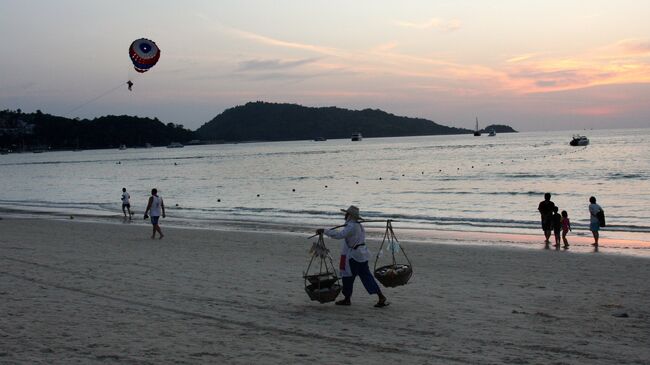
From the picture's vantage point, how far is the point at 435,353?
726 centimetres

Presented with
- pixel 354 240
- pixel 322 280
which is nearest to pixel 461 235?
pixel 322 280

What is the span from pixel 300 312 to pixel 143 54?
20277 millimetres

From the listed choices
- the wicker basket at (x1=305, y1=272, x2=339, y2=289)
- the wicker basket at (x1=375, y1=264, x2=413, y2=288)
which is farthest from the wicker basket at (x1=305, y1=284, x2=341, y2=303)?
the wicker basket at (x1=375, y1=264, x2=413, y2=288)

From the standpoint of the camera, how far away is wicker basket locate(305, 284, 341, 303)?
30.9 ft

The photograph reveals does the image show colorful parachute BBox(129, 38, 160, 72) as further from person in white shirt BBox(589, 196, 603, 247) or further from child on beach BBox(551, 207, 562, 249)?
person in white shirt BBox(589, 196, 603, 247)

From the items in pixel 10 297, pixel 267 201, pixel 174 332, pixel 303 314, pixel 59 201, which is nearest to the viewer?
pixel 174 332

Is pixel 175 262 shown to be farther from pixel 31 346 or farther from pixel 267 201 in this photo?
pixel 267 201

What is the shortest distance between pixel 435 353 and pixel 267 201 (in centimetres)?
3728

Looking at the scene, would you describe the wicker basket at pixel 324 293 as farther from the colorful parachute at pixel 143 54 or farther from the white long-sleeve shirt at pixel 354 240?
the colorful parachute at pixel 143 54

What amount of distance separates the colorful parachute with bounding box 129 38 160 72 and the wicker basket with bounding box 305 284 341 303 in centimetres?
2004

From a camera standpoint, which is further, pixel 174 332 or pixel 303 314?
pixel 303 314

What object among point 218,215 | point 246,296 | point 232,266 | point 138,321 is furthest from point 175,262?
point 218,215

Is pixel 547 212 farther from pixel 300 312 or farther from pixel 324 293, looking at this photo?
pixel 300 312

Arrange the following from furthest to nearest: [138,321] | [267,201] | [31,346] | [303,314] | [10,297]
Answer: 1. [267,201]
2. [10,297]
3. [303,314]
4. [138,321]
5. [31,346]
